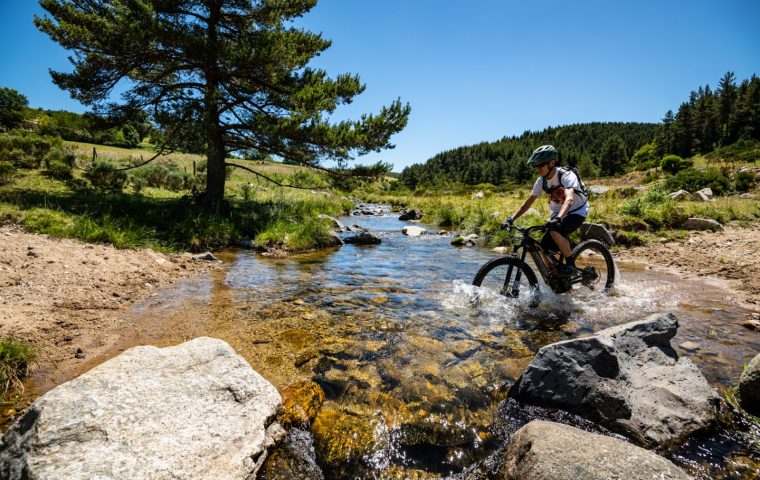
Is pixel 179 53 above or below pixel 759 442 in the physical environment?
above

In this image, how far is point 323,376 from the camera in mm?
3877

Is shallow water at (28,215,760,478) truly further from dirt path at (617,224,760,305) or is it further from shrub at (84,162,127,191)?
shrub at (84,162,127,191)

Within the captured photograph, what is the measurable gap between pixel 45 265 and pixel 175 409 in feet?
18.7

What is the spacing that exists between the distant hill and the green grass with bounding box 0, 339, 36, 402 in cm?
9442

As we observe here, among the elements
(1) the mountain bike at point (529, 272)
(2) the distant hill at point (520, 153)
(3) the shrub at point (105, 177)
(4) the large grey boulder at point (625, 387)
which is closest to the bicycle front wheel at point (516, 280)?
(1) the mountain bike at point (529, 272)

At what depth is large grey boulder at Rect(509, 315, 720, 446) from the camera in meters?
3.08

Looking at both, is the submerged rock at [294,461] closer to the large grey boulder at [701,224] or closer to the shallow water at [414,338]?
the shallow water at [414,338]

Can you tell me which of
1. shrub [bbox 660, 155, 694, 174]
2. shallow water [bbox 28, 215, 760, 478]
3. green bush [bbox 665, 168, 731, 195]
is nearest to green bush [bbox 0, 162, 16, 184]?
shallow water [bbox 28, 215, 760, 478]

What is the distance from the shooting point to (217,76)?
44.0 feet

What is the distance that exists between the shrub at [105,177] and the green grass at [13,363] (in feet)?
50.2

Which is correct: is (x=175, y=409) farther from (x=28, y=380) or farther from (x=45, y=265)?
(x=45, y=265)

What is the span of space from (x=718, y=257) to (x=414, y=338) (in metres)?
9.65

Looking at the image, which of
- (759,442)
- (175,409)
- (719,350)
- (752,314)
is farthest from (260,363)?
(752,314)

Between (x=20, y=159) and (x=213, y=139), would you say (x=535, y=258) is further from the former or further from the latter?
(x=20, y=159)
